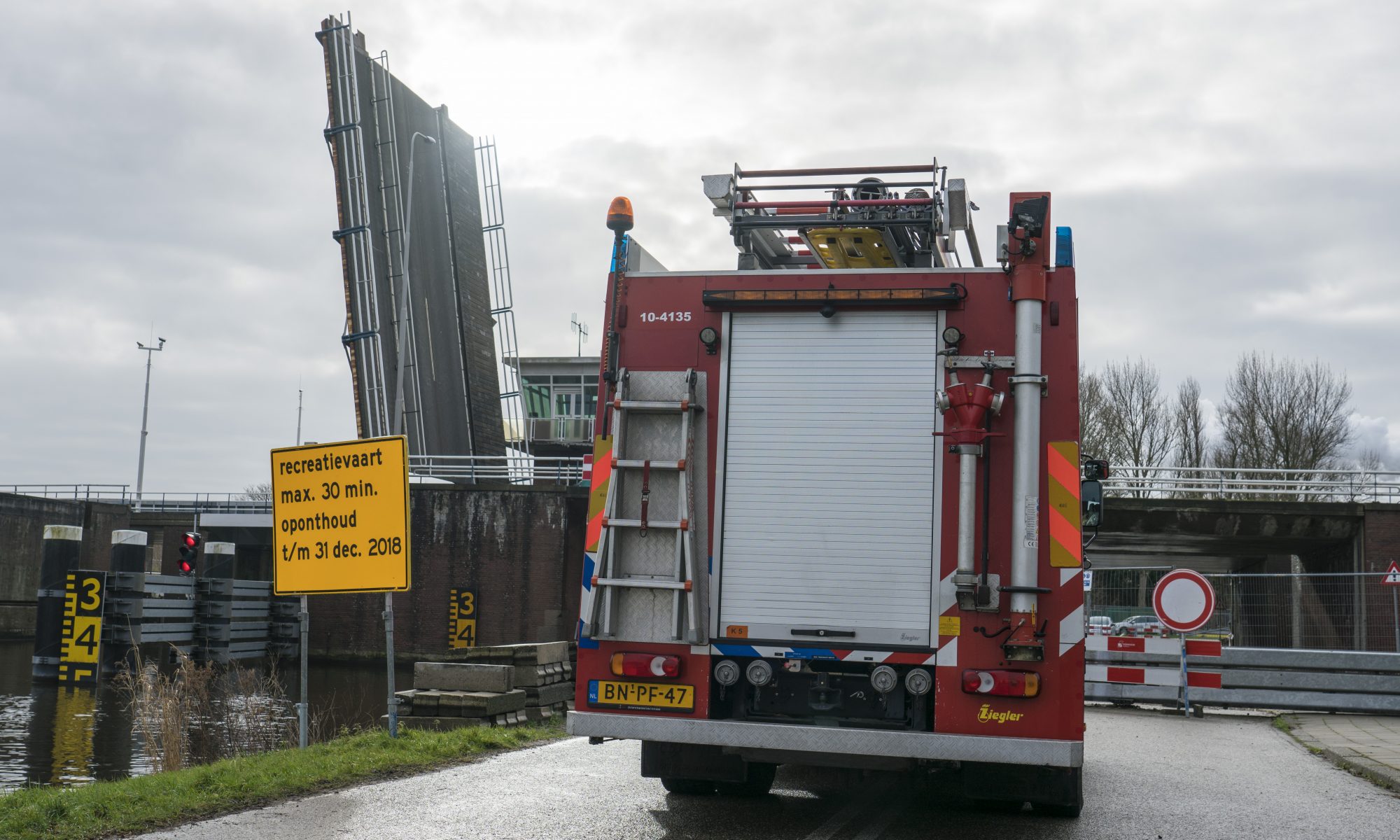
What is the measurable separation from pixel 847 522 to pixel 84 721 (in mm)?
14288

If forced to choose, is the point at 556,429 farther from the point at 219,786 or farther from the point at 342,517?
the point at 219,786

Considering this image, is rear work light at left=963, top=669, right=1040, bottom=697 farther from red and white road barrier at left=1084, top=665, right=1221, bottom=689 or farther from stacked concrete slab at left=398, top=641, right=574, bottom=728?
red and white road barrier at left=1084, top=665, right=1221, bottom=689

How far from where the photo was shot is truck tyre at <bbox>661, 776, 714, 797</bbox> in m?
7.70

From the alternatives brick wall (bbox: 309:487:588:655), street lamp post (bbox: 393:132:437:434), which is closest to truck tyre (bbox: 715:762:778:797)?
street lamp post (bbox: 393:132:437:434)

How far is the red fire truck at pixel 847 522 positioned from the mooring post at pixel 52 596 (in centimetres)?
2064

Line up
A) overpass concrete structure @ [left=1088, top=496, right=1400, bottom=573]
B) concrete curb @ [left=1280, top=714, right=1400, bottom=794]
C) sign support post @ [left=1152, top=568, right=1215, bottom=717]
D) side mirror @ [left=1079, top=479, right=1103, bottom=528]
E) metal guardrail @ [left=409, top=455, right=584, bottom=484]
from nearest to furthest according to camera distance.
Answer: side mirror @ [left=1079, top=479, right=1103, bottom=528] < concrete curb @ [left=1280, top=714, right=1400, bottom=794] < sign support post @ [left=1152, top=568, right=1215, bottom=717] < overpass concrete structure @ [left=1088, top=496, right=1400, bottom=573] < metal guardrail @ [left=409, top=455, right=584, bottom=484]

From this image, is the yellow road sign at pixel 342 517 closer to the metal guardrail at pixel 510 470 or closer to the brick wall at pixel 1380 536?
the metal guardrail at pixel 510 470

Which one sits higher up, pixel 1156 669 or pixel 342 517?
pixel 342 517

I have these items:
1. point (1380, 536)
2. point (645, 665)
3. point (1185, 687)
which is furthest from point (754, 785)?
point (1380, 536)

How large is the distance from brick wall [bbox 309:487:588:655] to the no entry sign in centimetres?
1832

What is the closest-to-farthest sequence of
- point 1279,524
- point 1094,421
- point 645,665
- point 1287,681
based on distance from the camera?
1. point 645,665
2. point 1287,681
3. point 1279,524
4. point 1094,421

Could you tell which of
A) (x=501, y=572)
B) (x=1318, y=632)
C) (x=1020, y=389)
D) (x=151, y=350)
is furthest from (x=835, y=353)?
(x=151, y=350)

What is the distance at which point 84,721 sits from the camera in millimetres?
16922

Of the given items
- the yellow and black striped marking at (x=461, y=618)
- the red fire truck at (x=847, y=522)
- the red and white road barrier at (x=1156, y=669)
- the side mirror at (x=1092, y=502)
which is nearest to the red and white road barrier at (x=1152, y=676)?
the red and white road barrier at (x=1156, y=669)
